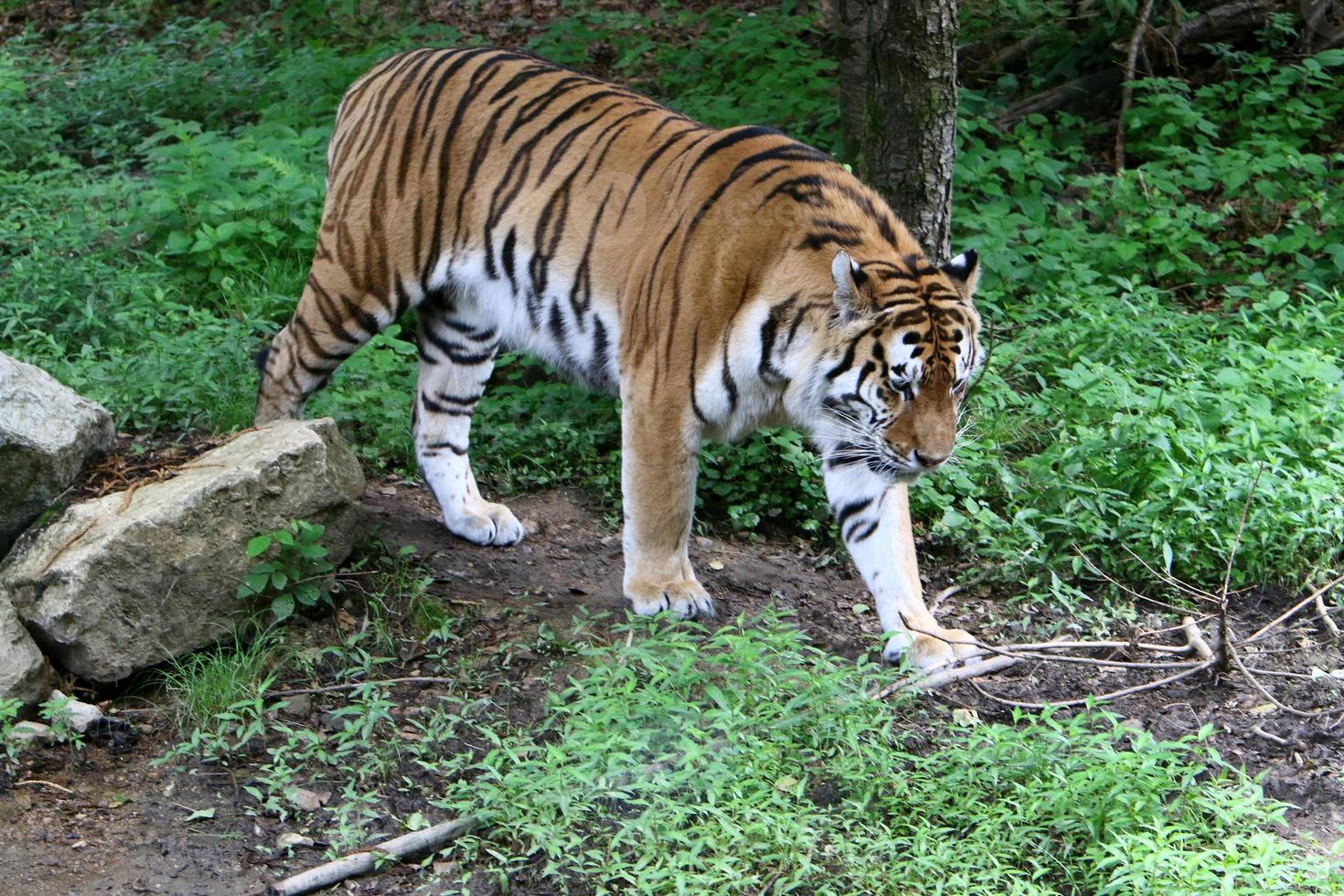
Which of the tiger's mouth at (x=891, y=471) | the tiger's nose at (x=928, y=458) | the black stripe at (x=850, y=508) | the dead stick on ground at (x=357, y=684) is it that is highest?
the tiger's nose at (x=928, y=458)

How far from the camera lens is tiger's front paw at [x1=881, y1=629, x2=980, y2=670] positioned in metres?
4.09

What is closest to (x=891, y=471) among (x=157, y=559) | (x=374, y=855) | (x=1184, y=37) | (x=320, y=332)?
(x=374, y=855)

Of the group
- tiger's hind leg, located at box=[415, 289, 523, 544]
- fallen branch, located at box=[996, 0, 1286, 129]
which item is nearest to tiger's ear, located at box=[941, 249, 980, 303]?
tiger's hind leg, located at box=[415, 289, 523, 544]

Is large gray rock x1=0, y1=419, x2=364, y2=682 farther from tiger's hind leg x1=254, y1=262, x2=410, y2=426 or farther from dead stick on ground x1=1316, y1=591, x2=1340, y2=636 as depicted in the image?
dead stick on ground x1=1316, y1=591, x2=1340, y2=636

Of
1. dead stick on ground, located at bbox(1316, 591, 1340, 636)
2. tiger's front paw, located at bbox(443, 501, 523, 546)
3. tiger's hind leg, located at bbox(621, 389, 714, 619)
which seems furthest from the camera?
tiger's front paw, located at bbox(443, 501, 523, 546)

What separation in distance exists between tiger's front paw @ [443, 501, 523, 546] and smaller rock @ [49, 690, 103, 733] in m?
1.47

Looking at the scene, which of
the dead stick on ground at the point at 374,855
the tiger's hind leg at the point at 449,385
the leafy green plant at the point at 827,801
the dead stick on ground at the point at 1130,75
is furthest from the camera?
the dead stick on ground at the point at 1130,75

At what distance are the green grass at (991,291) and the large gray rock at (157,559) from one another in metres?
1.27

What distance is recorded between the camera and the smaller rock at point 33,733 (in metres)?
3.71

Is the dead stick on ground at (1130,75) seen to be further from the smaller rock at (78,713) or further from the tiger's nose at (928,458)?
the smaller rock at (78,713)

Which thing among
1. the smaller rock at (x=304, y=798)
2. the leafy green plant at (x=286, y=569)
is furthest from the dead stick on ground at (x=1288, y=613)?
the leafy green plant at (x=286, y=569)

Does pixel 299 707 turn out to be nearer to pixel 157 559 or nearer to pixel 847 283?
pixel 157 559

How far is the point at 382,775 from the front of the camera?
3625 millimetres

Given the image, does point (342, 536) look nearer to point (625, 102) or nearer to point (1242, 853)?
point (625, 102)
